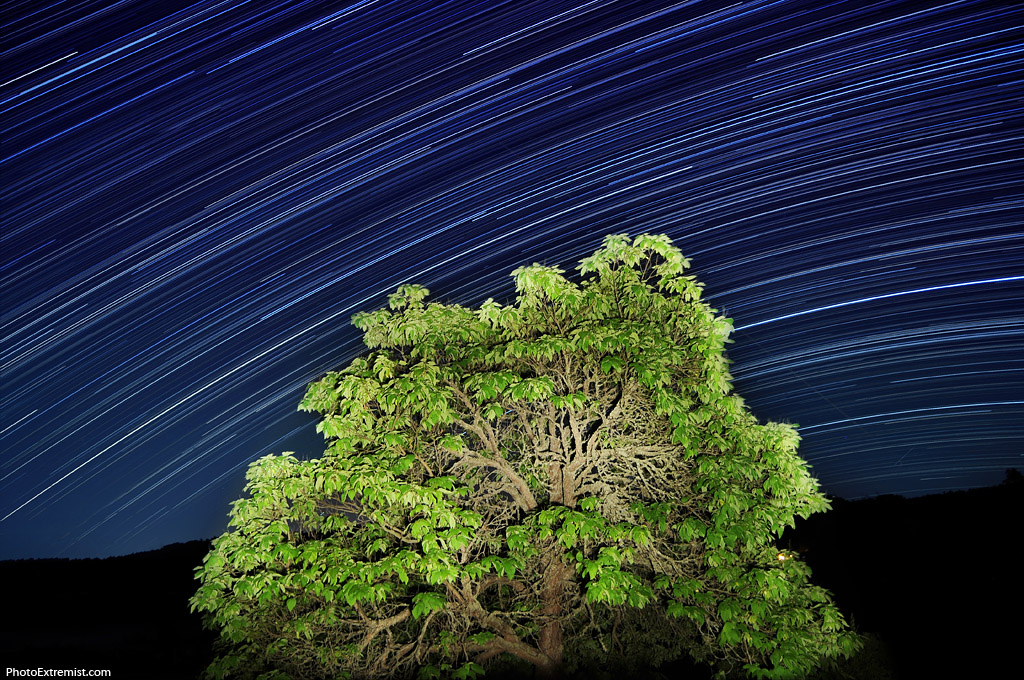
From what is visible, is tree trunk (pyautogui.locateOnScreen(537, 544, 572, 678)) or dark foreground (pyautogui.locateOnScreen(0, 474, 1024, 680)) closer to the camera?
tree trunk (pyautogui.locateOnScreen(537, 544, 572, 678))

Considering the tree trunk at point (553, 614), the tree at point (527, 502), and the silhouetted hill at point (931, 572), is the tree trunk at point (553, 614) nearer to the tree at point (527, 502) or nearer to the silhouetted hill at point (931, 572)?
the tree at point (527, 502)

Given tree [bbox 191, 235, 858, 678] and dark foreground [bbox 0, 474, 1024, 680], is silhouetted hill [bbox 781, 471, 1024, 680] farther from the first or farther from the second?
tree [bbox 191, 235, 858, 678]

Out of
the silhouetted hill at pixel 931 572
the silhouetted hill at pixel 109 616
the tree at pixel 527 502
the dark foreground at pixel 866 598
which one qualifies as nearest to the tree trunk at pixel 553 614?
the tree at pixel 527 502

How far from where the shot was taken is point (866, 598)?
25781mm

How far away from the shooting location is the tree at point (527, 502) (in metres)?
7.07

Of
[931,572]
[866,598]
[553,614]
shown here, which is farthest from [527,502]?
[931,572]

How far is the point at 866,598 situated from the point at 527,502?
79.4 feet

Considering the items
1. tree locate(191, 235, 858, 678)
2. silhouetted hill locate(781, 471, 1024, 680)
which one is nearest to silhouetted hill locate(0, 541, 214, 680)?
tree locate(191, 235, 858, 678)

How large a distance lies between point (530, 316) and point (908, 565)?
28.3 meters

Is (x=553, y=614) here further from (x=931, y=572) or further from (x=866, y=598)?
(x=931, y=572)

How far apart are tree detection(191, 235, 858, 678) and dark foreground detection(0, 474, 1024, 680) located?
6.16 ft

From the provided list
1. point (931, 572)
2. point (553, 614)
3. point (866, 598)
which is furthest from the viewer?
point (931, 572)

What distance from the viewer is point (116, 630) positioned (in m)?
31.8

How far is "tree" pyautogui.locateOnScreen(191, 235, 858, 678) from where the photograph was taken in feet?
23.2
